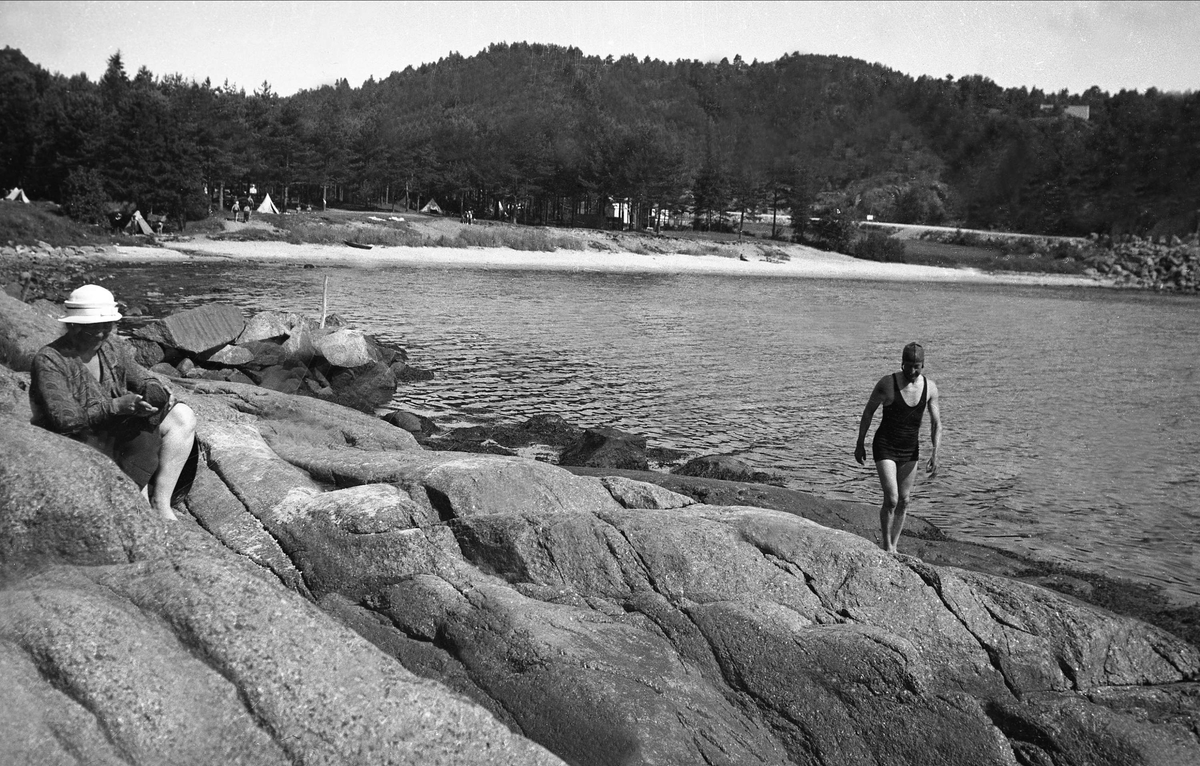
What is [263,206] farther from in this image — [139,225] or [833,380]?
[833,380]

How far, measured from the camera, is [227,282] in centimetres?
4234

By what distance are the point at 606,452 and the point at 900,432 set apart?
5623mm

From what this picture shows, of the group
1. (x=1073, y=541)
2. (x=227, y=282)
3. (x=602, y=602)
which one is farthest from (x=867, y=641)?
(x=227, y=282)

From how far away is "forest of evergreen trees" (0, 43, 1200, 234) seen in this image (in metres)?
64.8

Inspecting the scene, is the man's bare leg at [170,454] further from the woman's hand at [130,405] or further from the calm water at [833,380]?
the calm water at [833,380]

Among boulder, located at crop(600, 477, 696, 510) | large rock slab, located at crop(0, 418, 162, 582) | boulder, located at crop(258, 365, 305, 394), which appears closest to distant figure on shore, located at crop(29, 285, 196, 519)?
large rock slab, located at crop(0, 418, 162, 582)

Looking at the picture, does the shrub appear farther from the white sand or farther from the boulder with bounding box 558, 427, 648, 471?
the boulder with bounding box 558, 427, 648, 471

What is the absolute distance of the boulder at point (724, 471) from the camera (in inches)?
532

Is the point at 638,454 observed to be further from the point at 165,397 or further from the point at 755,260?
the point at 755,260

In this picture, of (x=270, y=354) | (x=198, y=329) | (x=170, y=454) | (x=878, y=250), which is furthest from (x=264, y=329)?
(x=878, y=250)

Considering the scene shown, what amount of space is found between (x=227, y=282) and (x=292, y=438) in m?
35.5

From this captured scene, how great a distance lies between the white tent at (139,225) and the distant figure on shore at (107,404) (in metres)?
56.8

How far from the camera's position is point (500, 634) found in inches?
213

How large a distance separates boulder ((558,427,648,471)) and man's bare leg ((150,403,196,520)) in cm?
803
